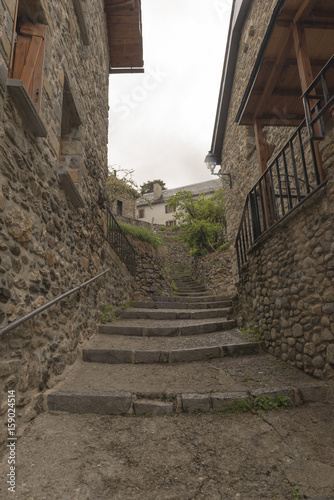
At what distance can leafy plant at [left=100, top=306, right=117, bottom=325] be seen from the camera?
15.8 feet

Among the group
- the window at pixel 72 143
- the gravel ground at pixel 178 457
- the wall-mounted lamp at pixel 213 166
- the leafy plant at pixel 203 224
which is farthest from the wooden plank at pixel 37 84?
the leafy plant at pixel 203 224

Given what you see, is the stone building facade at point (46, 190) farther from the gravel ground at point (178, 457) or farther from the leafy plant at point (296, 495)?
the leafy plant at point (296, 495)

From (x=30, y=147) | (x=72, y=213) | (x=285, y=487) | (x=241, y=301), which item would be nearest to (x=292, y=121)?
(x=241, y=301)

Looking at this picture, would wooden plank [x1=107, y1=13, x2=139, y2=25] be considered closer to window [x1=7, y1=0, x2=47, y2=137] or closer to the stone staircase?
window [x1=7, y1=0, x2=47, y2=137]

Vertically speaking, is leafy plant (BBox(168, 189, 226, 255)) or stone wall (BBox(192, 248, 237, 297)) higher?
leafy plant (BBox(168, 189, 226, 255))

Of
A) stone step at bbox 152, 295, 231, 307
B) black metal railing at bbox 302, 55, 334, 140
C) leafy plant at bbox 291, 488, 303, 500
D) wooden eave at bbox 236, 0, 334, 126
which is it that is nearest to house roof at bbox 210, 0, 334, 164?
wooden eave at bbox 236, 0, 334, 126

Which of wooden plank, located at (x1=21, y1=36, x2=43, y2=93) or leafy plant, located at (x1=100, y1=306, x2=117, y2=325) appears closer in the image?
wooden plank, located at (x1=21, y1=36, x2=43, y2=93)

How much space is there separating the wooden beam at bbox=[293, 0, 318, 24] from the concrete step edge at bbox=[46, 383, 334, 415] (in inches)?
167

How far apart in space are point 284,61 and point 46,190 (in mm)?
3806

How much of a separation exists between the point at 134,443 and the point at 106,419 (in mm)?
439

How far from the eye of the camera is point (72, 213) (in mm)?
3553

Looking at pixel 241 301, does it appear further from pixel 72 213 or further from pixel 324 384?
pixel 72 213

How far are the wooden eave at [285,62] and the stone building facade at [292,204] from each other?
0.01 m

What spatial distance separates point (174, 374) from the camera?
126 inches
